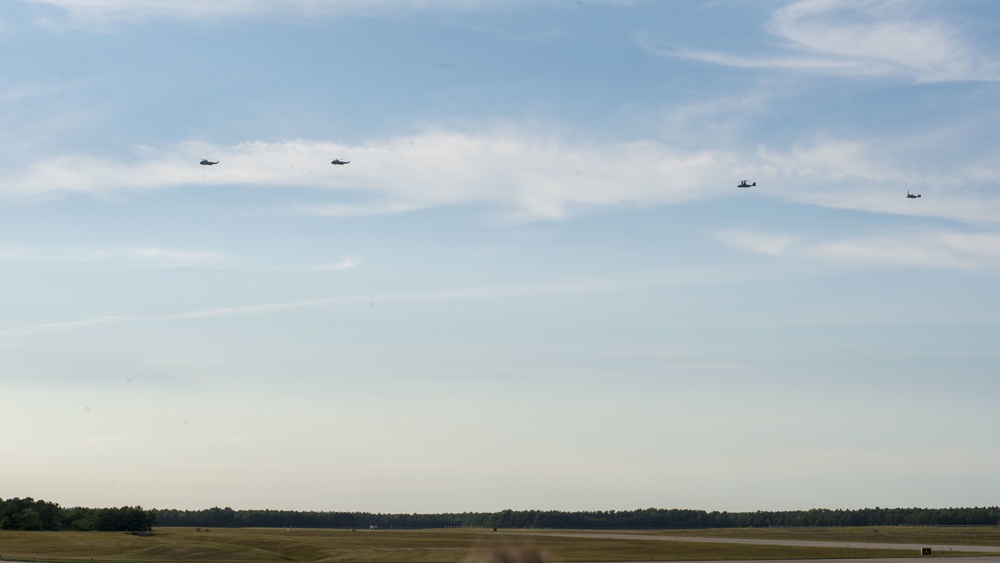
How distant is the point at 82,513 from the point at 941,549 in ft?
346

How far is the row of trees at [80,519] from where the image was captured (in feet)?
432

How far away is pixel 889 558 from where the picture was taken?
296 ft

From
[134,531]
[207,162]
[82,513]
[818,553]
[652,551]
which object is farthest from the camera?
[82,513]

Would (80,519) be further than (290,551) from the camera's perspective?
Yes

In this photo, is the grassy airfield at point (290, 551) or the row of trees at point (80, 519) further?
the row of trees at point (80, 519)

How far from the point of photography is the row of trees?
132 m

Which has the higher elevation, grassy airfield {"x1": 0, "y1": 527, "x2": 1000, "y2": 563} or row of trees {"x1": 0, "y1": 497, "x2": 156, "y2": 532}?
row of trees {"x1": 0, "y1": 497, "x2": 156, "y2": 532}

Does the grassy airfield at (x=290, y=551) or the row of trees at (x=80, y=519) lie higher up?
the row of trees at (x=80, y=519)

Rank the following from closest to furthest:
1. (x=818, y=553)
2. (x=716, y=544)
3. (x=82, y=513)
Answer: (x=818, y=553) < (x=716, y=544) < (x=82, y=513)

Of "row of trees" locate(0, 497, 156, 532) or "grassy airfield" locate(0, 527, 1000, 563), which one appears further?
"row of trees" locate(0, 497, 156, 532)

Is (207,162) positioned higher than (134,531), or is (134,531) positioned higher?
(207,162)

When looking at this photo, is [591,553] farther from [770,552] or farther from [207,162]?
[207,162]

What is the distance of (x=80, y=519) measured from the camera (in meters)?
141

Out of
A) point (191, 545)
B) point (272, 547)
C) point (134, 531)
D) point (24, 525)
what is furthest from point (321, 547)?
point (24, 525)
